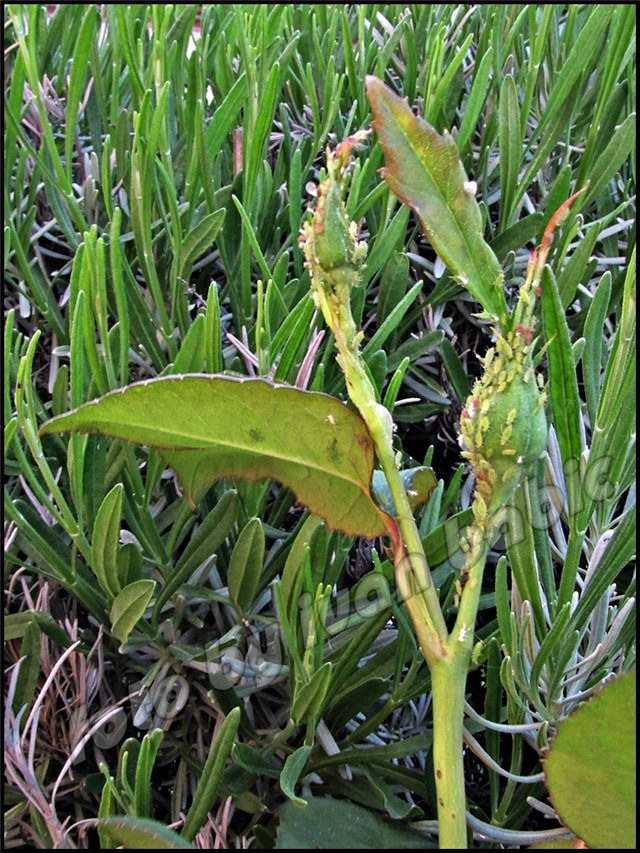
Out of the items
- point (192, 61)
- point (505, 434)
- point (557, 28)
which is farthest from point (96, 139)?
point (505, 434)

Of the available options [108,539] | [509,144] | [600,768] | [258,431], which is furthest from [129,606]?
[509,144]

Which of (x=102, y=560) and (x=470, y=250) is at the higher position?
(x=470, y=250)

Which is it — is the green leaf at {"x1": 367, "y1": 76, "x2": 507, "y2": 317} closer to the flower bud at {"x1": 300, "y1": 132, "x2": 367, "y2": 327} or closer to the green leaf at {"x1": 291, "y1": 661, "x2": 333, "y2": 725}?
the flower bud at {"x1": 300, "y1": 132, "x2": 367, "y2": 327}

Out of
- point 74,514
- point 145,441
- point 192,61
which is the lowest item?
point 74,514

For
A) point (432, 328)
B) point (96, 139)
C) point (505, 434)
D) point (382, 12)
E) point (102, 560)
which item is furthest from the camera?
point (382, 12)

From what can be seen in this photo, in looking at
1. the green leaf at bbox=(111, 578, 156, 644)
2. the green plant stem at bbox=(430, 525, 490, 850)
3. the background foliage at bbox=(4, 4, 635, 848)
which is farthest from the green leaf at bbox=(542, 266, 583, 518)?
the green leaf at bbox=(111, 578, 156, 644)

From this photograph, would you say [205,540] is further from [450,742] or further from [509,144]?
[509,144]

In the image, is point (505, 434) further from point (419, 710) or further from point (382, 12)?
point (382, 12)
